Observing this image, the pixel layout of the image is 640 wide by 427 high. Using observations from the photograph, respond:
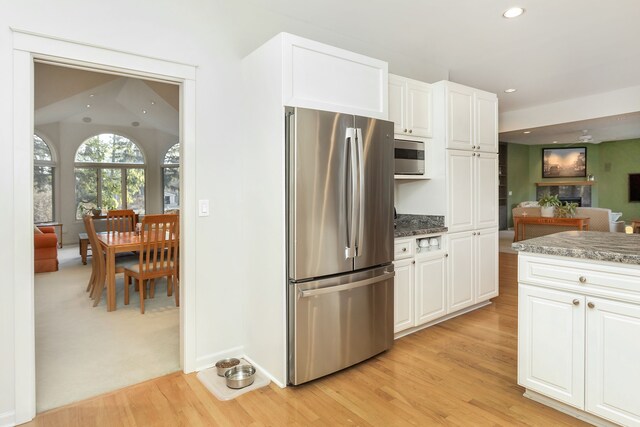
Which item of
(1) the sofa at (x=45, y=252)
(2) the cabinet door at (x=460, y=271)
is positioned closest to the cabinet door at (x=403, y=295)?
(2) the cabinet door at (x=460, y=271)

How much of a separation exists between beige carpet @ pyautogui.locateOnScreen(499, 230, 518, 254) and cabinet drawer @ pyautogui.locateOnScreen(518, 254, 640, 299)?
564cm

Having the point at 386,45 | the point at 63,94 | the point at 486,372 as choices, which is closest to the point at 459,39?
the point at 386,45

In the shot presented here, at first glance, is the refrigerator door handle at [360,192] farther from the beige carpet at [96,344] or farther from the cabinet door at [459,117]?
the beige carpet at [96,344]

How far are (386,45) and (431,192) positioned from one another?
1.53 meters

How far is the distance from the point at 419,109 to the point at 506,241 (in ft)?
22.6

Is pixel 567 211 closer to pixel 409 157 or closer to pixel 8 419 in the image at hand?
pixel 409 157

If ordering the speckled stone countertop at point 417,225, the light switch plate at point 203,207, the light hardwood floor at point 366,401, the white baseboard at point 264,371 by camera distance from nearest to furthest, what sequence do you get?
the light hardwood floor at point 366,401
the white baseboard at point 264,371
the light switch plate at point 203,207
the speckled stone countertop at point 417,225

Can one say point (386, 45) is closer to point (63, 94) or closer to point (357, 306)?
point (357, 306)

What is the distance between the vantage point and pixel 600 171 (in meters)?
11.8

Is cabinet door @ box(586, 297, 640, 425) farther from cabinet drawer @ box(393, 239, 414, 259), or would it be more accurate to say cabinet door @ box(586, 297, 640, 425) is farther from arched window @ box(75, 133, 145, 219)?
arched window @ box(75, 133, 145, 219)

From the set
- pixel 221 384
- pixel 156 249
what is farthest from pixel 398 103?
pixel 156 249

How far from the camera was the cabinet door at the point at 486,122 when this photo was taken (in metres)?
3.92

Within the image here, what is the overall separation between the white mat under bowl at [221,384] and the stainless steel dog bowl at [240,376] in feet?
0.08

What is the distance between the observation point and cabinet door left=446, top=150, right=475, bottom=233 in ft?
11.9
